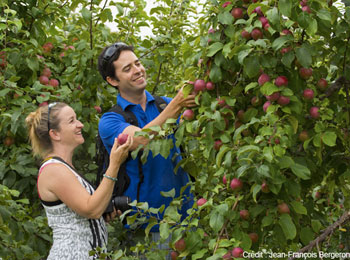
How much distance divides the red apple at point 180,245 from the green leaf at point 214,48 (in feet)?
2.58

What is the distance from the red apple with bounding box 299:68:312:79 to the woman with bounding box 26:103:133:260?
2.86 ft

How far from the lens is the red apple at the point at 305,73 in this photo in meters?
2.30

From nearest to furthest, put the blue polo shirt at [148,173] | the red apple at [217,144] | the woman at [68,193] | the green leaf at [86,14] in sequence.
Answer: the red apple at [217,144], the woman at [68,193], the blue polo shirt at [148,173], the green leaf at [86,14]

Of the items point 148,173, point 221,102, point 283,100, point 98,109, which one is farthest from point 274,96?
point 98,109

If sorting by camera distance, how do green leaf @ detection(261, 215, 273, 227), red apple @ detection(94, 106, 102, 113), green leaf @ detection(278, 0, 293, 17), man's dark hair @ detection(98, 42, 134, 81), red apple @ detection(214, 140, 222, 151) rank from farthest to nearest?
1. red apple @ detection(94, 106, 102, 113)
2. man's dark hair @ detection(98, 42, 134, 81)
3. red apple @ detection(214, 140, 222, 151)
4. green leaf @ detection(261, 215, 273, 227)
5. green leaf @ detection(278, 0, 293, 17)

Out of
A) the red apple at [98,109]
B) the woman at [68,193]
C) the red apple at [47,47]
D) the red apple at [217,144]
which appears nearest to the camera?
the red apple at [217,144]

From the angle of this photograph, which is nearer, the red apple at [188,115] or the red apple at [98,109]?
the red apple at [188,115]

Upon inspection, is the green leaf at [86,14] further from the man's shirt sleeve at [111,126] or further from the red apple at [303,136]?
the red apple at [303,136]

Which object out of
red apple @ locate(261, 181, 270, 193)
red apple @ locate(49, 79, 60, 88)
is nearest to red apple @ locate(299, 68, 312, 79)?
red apple @ locate(261, 181, 270, 193)

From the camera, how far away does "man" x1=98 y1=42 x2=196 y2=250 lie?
3000 mm

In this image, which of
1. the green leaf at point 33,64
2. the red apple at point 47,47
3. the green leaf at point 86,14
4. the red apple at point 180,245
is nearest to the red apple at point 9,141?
the green leaf at point 33,64

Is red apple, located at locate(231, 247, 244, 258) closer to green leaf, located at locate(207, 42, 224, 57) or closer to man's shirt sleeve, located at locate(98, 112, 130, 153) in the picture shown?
green leaf, located at locate(207, 42, 224, 57)

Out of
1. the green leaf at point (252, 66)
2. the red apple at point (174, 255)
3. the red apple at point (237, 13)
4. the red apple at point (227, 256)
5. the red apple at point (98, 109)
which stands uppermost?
the red apple at point (237, 13)

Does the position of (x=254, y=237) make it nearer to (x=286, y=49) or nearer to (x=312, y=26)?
(x=286, y=49)
